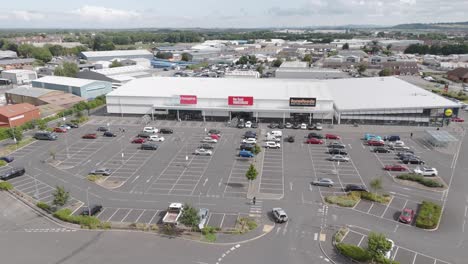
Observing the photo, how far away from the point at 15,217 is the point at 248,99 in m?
39.4

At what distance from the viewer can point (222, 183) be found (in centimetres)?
3628

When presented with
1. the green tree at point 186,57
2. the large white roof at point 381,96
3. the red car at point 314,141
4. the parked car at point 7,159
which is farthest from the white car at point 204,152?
the green tree at point 186,57

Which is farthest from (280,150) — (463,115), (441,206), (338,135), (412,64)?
(412,64)

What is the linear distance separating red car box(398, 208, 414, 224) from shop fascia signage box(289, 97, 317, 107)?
30754 mm

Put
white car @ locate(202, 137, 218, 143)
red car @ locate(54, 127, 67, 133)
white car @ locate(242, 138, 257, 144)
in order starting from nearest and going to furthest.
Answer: white car @ locate(242, 138, 257, 144) < white car @ locate(202, 137, 218, 143) < red car @ locate(54, 127, 67, 133)

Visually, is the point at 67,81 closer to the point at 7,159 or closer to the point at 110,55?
the point at 7,159

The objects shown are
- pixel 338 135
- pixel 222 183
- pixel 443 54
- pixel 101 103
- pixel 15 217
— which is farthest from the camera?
pixel 443 54

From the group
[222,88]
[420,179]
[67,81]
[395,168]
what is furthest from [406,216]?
[67,81]

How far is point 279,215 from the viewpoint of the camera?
93.9 ft

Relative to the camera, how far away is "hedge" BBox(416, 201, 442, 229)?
27.7 m

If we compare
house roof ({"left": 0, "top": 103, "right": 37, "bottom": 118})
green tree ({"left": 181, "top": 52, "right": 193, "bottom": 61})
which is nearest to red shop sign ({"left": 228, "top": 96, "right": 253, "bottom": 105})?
house roof ({"left": 0, "top": 103, "right": 37, "bottom": 118})

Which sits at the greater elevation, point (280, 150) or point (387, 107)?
point (387, 107)

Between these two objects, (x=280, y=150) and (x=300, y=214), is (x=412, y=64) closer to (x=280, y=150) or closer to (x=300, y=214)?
(x=280, y=150)

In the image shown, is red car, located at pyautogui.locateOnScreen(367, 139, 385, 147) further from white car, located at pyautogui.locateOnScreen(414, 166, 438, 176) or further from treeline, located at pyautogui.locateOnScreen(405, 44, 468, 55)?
treeline, located at pyautogui.locateOnScreen(405, 44, 468, 55)
